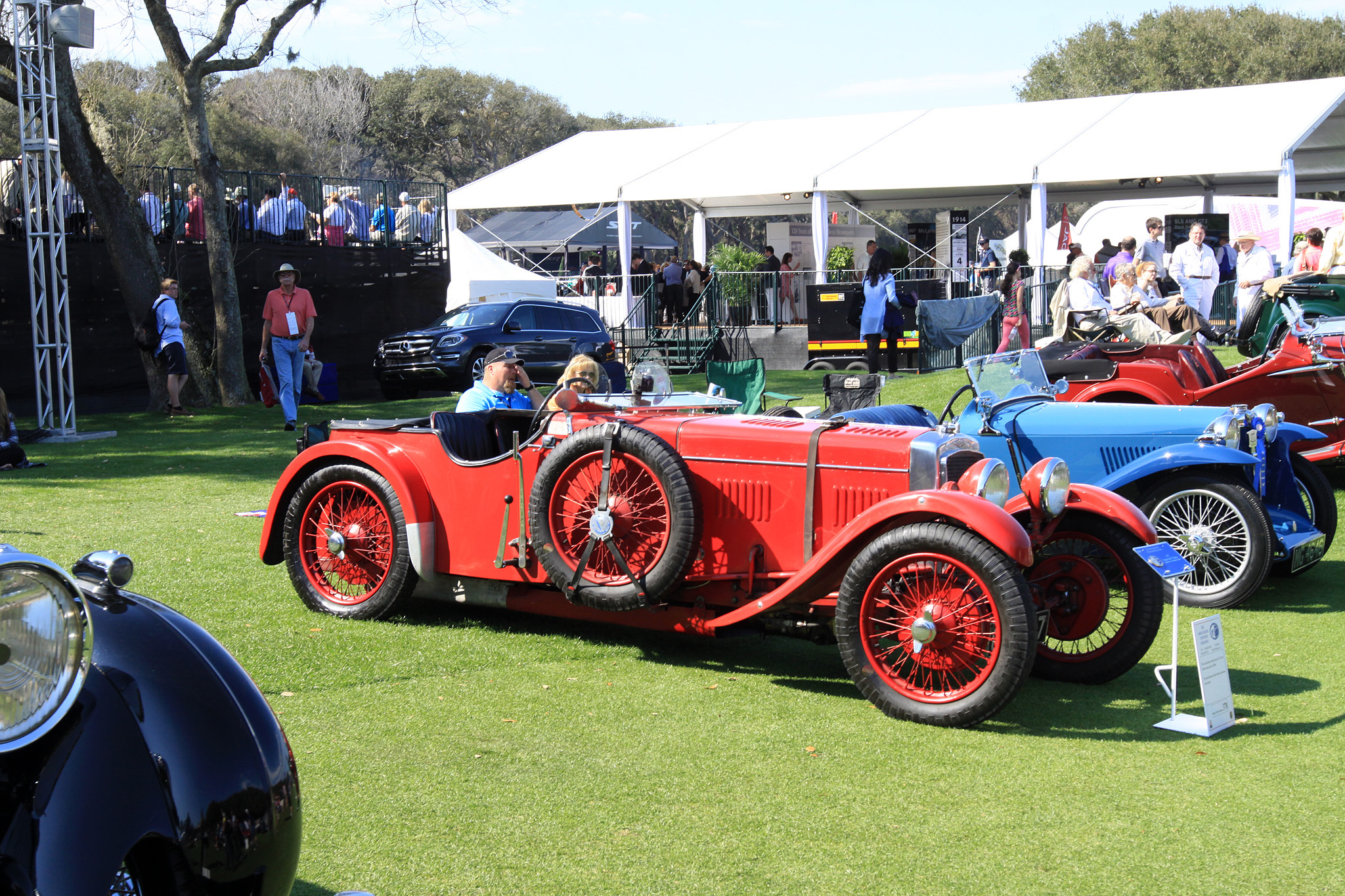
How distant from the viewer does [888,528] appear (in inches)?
182

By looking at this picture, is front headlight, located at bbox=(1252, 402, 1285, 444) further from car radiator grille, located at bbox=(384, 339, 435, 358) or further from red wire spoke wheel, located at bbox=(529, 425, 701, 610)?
car radiator grille, located at bbox=(384, 339, 435, 358)

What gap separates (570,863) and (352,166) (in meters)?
61.5

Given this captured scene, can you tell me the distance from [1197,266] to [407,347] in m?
11.7

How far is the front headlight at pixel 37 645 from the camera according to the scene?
1926mm

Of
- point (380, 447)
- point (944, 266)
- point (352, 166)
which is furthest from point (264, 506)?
point (352, 166)

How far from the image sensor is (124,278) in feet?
52.1

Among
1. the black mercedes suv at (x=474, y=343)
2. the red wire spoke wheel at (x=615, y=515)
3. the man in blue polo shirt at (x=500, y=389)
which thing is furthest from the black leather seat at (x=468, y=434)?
the black mercedes suv at (x=474, y=343)

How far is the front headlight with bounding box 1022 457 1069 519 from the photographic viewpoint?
489 centimetres

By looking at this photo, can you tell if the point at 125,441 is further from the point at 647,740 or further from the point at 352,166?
the point at 352,166

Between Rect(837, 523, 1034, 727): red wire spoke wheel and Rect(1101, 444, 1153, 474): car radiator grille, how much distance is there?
2639 mm

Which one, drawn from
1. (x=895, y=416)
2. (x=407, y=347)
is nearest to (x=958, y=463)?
(x=895, y=416)

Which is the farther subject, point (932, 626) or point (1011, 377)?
point (1011, 377)

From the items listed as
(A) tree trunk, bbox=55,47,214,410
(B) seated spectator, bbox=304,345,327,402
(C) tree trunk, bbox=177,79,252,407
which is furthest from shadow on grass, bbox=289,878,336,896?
(C) tree trunk, bbox=177,79,252,407

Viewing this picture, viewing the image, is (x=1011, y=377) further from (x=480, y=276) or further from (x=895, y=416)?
(x=480, y=276)
